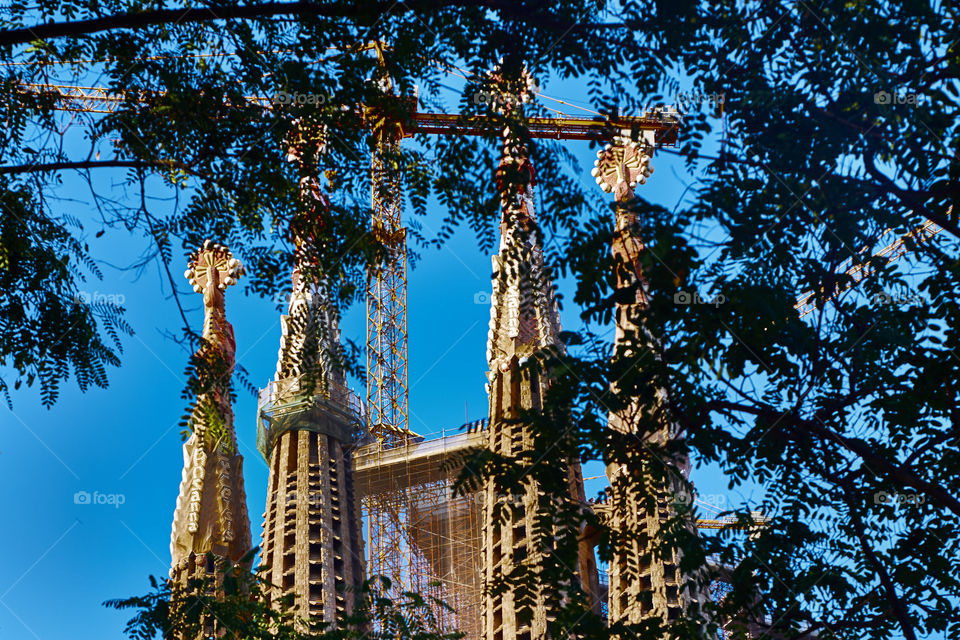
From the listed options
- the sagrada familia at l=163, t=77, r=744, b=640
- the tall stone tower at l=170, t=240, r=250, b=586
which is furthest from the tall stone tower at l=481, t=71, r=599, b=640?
the tall stone tower at l=170, t=240, r=250, b=586

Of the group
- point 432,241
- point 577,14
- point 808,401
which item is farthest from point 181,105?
point 808,401

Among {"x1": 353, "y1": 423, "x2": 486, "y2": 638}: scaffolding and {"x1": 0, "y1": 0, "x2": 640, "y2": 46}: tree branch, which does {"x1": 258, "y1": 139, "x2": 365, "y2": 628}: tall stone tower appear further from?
{"x1": 0, "y1": 0, "x2": 640, "y2": 46}: tree branch

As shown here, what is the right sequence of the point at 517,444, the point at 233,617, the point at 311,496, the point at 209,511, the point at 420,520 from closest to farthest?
the point at 233,617 < the point at 517,444 < the point at 209,511 < the point at 311,496 < the point at 420,520

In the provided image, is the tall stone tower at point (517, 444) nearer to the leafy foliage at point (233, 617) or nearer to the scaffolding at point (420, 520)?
the leafy foliage at point (233, 617)

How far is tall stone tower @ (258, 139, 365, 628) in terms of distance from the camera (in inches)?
1096

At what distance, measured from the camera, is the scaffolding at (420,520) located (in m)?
34.3

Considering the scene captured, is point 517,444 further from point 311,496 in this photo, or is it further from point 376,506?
point 376,506

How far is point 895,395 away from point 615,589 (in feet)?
51.3

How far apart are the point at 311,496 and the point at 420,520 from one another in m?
6.89

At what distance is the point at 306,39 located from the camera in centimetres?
698

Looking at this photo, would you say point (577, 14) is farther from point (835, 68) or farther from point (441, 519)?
point (441, 519)

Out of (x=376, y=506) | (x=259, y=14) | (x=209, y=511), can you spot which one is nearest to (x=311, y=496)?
(x=209, y=511)

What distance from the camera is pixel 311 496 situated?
29.6m

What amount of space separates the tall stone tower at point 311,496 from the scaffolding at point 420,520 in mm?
3324
